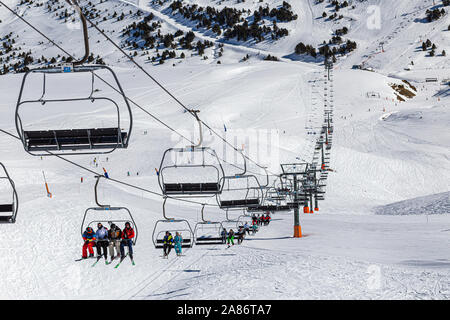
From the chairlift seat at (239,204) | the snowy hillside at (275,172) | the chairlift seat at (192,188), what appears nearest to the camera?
the chairlift seat at (192,188)

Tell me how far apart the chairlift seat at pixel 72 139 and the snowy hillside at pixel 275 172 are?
2774 mm

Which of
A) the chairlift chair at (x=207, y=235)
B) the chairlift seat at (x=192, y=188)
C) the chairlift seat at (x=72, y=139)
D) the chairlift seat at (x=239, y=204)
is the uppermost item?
the chairlift seat at (x=72, y=139)

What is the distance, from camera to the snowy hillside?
19766 millimetres

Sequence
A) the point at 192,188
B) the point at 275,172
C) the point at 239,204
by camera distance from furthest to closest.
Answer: the point at 275,172, the point at 239,204, the point at 192,188

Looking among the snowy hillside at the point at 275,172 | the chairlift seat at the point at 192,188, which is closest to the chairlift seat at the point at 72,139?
the snowy hillside at the point at 275,172

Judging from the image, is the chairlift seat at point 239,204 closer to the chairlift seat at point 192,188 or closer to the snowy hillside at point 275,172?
the snowy hillside at point 275,172

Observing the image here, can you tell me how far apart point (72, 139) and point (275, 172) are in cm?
3699

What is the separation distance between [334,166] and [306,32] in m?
90.6

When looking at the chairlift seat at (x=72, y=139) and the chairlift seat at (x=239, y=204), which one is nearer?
the chairlift seat at (x=72, y=139)

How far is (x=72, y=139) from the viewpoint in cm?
690

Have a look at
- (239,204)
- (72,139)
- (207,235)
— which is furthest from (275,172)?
(72,139)

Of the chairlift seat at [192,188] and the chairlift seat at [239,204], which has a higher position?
the chairlift seat at [192,188]

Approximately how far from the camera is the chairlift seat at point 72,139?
6.69 meters

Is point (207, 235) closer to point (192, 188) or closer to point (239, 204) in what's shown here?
point (239, 204)
